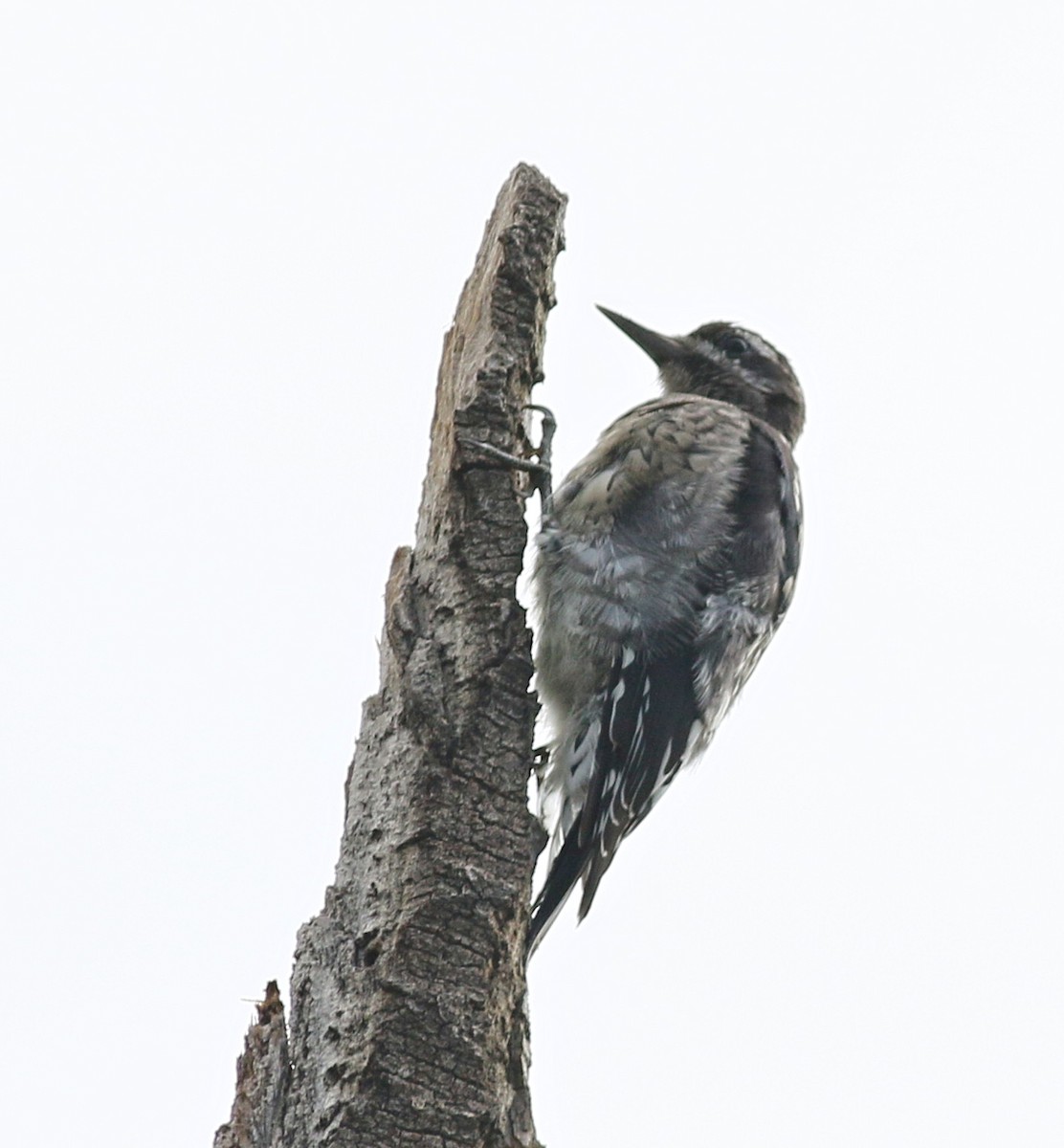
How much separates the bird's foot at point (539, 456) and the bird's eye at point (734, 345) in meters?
1.74

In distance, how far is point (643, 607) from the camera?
167 inches

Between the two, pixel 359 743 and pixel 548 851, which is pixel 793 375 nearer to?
pixel 548 851

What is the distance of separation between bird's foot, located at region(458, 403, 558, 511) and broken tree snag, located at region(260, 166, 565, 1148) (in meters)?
0.02

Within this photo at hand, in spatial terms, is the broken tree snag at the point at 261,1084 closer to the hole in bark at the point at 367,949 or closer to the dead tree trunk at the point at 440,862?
the dead tree trunk at the point at 440,862

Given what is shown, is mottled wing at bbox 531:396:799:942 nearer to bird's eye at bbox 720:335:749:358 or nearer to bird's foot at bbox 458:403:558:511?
bird's foot at bbox 458:403:558:511

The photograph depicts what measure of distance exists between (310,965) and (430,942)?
0.86 ft

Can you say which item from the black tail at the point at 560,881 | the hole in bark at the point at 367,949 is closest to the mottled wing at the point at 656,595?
the black tail at the point at 560,881

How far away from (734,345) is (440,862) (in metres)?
3.16

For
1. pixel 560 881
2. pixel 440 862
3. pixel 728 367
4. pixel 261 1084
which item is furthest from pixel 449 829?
pixel 728 367

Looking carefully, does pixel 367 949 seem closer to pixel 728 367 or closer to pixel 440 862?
pixel 440 862

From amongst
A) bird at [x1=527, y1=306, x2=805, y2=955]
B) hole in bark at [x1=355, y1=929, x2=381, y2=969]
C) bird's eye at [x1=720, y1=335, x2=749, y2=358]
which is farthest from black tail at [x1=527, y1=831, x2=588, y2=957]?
bird's eye at [x1=720, y1=335, x2=749, y2=358]

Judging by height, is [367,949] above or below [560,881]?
below

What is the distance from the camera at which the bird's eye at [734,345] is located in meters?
5.60

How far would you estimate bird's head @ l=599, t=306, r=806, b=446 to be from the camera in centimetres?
559
